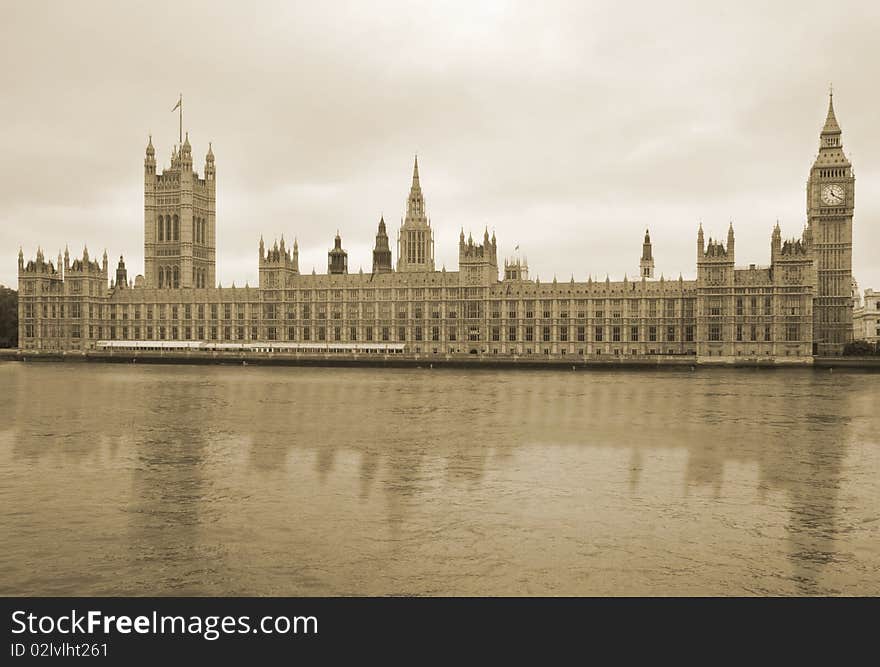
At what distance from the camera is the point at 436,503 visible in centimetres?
2012

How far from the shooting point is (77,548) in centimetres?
1614

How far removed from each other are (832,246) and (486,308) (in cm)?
4917

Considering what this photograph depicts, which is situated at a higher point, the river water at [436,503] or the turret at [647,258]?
the turret at [647,258]

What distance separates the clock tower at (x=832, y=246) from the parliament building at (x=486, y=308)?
6.0 inches

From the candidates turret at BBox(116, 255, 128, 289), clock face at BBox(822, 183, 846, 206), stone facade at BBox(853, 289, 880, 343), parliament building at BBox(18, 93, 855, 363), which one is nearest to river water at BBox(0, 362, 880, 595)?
parliament building at BBox(18, 93, 855, 363)

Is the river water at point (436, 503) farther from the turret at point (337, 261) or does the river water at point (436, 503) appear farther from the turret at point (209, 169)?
the turret at point (209, 169)

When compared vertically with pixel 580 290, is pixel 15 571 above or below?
below

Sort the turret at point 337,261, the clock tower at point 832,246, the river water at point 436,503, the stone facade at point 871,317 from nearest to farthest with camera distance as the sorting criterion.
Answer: the river water at point 436,503
the clock tower at point 832,246
the stone facade at point 871,317
the turret at point 337,261

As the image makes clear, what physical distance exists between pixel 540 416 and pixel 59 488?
2522cm

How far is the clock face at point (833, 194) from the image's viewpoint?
11306cm

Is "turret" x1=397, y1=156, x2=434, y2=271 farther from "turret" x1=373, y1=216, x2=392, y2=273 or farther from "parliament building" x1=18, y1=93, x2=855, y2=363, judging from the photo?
"parliament building" x1=18, y1=93, x2=855, y2=363

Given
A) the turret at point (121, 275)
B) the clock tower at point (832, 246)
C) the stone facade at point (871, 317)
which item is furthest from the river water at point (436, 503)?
the turret at point (121, 275)
